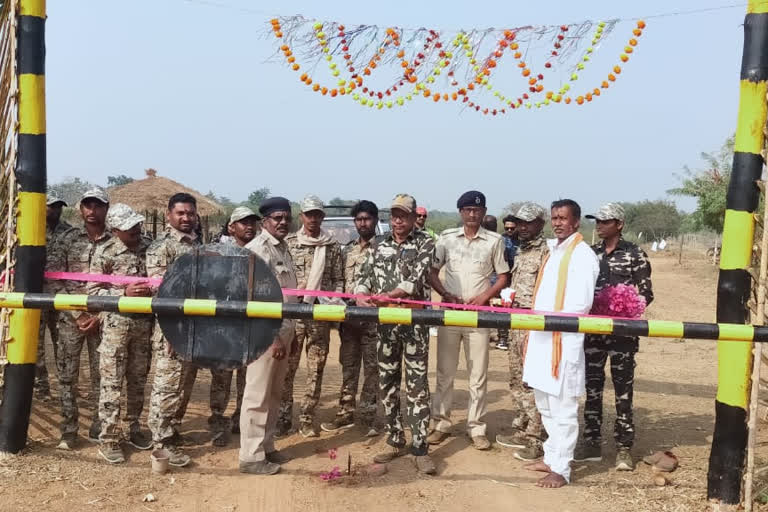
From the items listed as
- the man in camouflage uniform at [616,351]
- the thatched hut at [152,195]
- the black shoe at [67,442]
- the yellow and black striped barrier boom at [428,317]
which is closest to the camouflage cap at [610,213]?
the man in camouflage uniform at [616,351]

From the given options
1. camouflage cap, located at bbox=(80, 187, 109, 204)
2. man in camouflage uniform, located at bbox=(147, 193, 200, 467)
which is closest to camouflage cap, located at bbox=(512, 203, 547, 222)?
man in camouflage uniform, located at bbox=(147, 193, 200, 467)

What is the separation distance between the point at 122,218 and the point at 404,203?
2.11 meters

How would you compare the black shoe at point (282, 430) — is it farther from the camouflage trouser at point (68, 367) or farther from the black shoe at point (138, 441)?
the camouflage trouser at point (68, 367)

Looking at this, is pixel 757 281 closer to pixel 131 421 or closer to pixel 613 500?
pixel 613 500

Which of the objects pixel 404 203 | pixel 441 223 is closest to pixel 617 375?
pixel 404 203

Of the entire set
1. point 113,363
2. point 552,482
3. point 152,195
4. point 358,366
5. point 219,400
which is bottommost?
point 552,482

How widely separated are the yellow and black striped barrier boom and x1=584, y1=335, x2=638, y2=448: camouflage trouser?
5.23ft

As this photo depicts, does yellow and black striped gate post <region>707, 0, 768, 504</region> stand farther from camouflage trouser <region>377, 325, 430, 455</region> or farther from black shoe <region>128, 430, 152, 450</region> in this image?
black shoe <region>128, 430, 152, 450</region>

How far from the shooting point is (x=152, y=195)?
15203 millimetres

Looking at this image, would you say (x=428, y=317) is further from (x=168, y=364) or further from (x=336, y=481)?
(x=168, y=364)

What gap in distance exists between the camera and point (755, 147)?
3826 millimetres

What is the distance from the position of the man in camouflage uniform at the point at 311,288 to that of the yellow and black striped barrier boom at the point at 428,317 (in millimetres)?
1887

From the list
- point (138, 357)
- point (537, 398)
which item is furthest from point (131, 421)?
point (537, 398)

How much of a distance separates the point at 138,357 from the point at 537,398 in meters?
3.03
